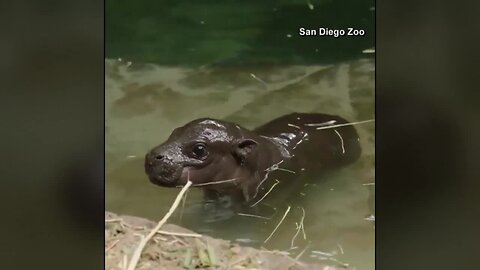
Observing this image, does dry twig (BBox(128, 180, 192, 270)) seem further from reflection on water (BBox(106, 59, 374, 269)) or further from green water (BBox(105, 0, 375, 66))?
green water (BBox(105, 0, 375, 66))

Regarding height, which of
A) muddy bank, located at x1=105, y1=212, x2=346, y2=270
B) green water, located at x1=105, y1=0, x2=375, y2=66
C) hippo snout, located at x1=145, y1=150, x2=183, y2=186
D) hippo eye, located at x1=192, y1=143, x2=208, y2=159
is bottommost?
muddy bank, located at x1=105, y1=212, x2=346, y2=270

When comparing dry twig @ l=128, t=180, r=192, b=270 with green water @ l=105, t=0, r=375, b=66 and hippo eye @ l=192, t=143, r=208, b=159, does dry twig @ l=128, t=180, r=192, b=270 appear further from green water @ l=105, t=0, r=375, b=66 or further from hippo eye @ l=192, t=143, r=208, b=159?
green water @ l=105, t=0, r=375, b=66

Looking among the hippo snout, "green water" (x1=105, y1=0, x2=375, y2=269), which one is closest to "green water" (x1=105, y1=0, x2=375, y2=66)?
"green water" (x1=105, y1=0, x2=375, y2=269)

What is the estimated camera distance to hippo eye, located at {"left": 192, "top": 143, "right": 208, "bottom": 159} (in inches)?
30.2

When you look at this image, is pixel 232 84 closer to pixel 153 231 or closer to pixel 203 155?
pixel 203 155

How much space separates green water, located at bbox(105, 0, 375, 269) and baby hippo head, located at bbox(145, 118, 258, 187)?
0.01 m

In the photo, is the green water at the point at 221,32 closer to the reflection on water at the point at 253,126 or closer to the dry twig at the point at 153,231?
the reflection on water at the point at 253,126

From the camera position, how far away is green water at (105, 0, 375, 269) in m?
0.77

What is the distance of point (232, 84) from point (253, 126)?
5 centimetres

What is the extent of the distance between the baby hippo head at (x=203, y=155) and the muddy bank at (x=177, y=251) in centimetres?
6

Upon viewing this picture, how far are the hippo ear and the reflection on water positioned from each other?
0.02 m

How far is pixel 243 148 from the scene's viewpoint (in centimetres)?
77

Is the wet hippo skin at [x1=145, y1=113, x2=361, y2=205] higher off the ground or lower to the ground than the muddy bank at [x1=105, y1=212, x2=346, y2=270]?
higher
